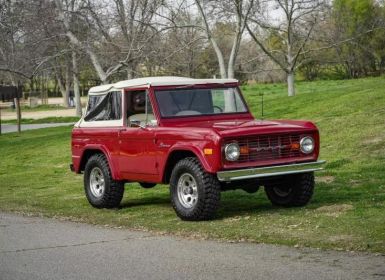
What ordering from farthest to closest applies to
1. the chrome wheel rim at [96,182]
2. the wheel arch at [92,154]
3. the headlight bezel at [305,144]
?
the chrome wheel rim at [96,182] < the wheel arch at [92,154] < the headlight bezel at [305,144]

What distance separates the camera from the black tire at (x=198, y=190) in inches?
390

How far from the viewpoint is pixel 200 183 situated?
390 inches

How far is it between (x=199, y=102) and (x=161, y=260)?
4.13 meters

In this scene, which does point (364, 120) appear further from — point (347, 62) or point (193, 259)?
point (347, 62)

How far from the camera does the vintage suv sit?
991cm

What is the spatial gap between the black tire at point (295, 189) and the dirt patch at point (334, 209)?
1.18 ft

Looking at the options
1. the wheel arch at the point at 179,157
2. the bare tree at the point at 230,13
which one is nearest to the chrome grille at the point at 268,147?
the wheel arch at the point at 179,157

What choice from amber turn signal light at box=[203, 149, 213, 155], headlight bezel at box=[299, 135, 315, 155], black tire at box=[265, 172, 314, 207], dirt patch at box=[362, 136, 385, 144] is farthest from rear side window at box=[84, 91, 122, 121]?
dirt patch at box=[362, 136, 385, 144]

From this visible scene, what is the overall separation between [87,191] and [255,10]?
57.1 feet

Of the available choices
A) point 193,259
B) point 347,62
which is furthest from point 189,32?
point 347,62

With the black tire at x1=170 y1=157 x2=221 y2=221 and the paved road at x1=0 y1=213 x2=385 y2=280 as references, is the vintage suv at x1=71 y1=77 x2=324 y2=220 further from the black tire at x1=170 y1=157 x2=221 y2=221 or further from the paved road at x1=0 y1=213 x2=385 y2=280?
the paved road at x1=0 y1=213 x2=385 y2=280

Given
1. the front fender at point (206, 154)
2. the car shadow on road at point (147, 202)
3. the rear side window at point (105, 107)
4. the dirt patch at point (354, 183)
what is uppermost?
the rear side window at point (105, 107)

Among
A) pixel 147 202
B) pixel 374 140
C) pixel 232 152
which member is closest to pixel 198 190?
pixel 232 152

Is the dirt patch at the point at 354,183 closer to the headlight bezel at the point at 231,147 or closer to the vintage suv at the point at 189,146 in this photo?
the vintage suv at the point at 189,146
